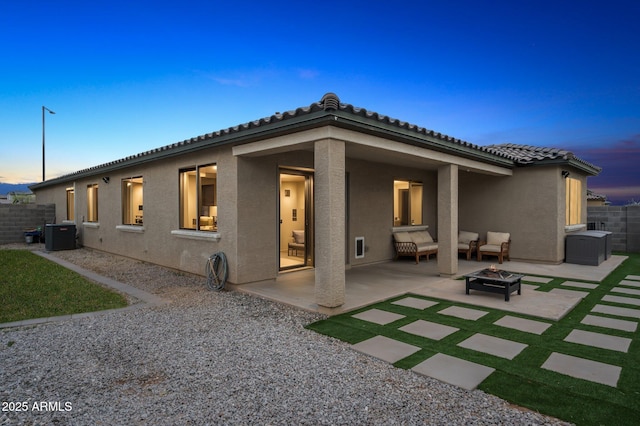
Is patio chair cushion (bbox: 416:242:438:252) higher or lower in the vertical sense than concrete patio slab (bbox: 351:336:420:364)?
higher

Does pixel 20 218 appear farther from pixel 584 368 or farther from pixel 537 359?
pixel 584 368

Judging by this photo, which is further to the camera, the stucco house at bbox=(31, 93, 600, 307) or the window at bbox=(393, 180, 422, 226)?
the window at bbox=(393, 180, 422, 226)

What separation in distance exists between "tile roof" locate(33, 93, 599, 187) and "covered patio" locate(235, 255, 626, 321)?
2.90 metres

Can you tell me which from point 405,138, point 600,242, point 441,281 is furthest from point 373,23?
point 600,242

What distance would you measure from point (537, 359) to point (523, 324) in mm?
1240

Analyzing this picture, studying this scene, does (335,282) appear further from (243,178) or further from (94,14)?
(94,14)

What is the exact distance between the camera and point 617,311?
5301 mm

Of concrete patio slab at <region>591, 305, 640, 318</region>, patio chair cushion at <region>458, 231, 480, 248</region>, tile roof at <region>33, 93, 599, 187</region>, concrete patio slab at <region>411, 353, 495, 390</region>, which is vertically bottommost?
concrete patio slab at <region>591, 305, 640, 318</region>

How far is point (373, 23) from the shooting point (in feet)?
36.4

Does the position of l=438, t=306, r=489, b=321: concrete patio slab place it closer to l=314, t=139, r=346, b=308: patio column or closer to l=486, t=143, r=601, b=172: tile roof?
l=314, t=139, r=346, b=308: patio column

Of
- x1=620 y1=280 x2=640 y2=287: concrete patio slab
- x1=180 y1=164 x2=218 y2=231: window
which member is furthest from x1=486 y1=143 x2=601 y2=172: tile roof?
x1=180 y1=164 x2=218 y2=231: window

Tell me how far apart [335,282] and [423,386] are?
7.29ft

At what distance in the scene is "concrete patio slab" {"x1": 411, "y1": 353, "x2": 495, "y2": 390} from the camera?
310 centimetres

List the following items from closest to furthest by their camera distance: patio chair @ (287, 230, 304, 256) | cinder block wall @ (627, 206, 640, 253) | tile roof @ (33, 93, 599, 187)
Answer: tile roof @ (33, 93, 599, 187), patio chair @ (287, 230, 304, 256), cinder block wall @ (627, 206, 640, 253)
